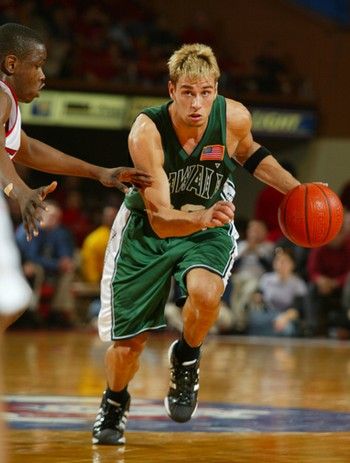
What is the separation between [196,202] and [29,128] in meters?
12.3

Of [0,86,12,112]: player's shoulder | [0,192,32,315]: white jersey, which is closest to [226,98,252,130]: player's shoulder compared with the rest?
[0,86,12,112]: player's shoulder

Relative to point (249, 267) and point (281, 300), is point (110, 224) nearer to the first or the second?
point (249, 267)

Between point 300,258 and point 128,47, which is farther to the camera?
point 128,47

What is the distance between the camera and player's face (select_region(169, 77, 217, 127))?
4949 mm

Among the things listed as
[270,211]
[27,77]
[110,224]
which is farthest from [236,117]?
[270,211]

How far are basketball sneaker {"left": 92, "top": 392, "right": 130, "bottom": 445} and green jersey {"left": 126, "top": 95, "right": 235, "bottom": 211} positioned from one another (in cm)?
90

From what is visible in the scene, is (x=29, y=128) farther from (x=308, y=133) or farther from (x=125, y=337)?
(x=125, y=337)

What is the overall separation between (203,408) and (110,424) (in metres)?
1.25

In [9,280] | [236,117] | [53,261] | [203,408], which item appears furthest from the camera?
[53,261]

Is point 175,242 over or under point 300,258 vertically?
over

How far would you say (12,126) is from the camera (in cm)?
444

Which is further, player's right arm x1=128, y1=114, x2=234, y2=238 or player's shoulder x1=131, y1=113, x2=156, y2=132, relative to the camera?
player's shoulder x1=131, y1=113, x2=156, y2=132

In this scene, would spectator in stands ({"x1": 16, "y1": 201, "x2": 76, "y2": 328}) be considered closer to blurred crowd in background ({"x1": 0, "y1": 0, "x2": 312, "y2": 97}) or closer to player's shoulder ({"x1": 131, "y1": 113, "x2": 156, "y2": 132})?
blurred crowd in background ({"x1": 0, "y1": 0, "x2": 312, "y2": 97})

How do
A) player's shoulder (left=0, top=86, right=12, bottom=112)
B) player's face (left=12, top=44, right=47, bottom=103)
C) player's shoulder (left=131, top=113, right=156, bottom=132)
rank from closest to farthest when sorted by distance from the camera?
player's shoulder (left=0, top=86, right=12, bottom=112) → player's face (left=12, top=44, right=47, bottom=103) → player's shoulder (left=131, top=113, right=156, bottom=132)
